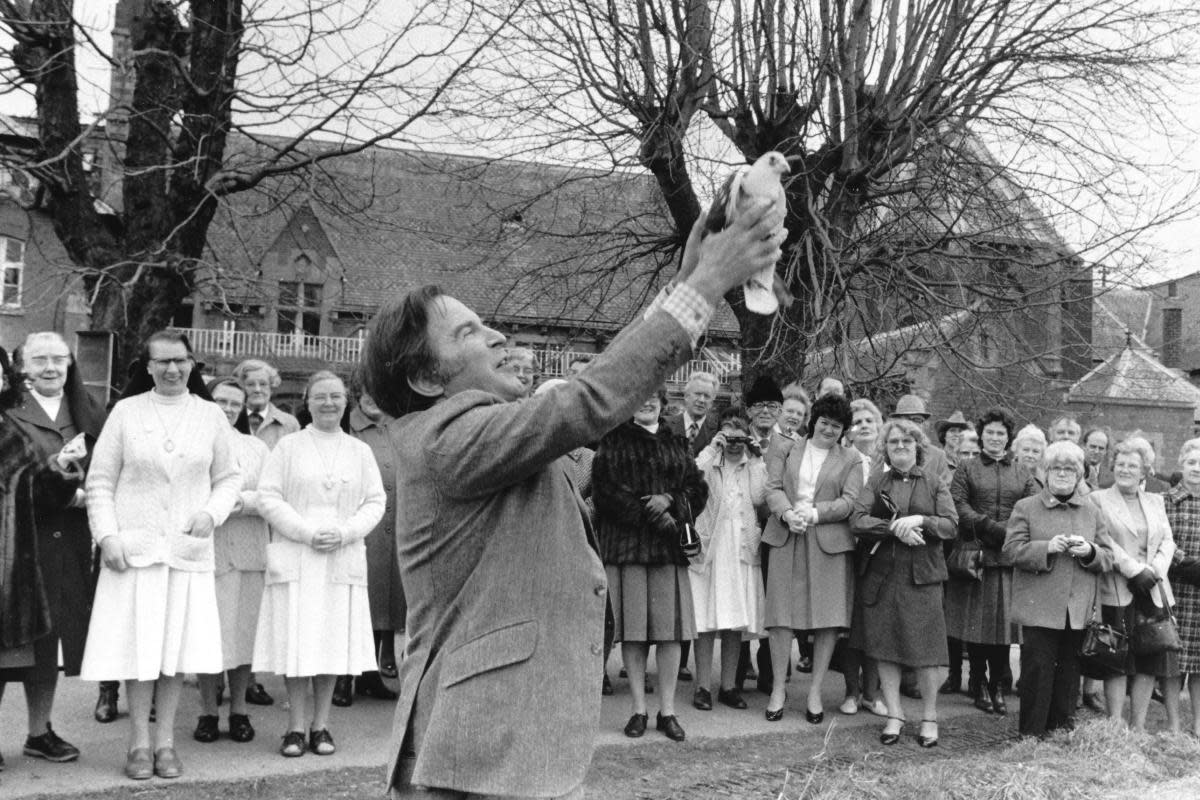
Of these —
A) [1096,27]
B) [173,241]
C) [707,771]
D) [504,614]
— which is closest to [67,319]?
[173,241]

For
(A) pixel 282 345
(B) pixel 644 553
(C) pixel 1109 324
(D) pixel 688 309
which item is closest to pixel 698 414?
(B) pixel 644 553

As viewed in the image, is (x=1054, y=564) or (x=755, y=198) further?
(x=1054, y=564)

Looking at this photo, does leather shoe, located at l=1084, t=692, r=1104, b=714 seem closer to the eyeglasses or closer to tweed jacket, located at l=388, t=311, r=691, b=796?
the eyeglasses

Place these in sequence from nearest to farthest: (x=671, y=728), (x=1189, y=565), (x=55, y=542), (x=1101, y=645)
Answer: (x=55, y=542), (x=671, y=728), (x=1101, y=645), (x=1189, y=565)

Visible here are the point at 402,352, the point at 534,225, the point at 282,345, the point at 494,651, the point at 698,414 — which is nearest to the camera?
the point at 494,651

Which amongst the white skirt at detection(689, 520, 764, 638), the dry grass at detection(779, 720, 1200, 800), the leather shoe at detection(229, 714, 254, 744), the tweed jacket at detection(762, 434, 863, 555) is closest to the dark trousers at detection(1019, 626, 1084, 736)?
the dry grass at detection(779, 720, 1200, 800)

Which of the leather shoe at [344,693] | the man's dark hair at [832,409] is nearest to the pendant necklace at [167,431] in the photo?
the leather shoe at [344,693]

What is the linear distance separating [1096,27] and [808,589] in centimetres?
793

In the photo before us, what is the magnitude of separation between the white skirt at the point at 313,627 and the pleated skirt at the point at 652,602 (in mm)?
1562

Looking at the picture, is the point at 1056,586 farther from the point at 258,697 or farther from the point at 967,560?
the point at 258,697

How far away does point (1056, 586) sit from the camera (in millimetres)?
7086

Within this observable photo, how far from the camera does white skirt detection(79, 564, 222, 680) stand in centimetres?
561

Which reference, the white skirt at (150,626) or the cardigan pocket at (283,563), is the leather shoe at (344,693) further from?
the white skirt at (150,626)

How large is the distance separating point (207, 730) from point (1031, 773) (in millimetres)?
4491
